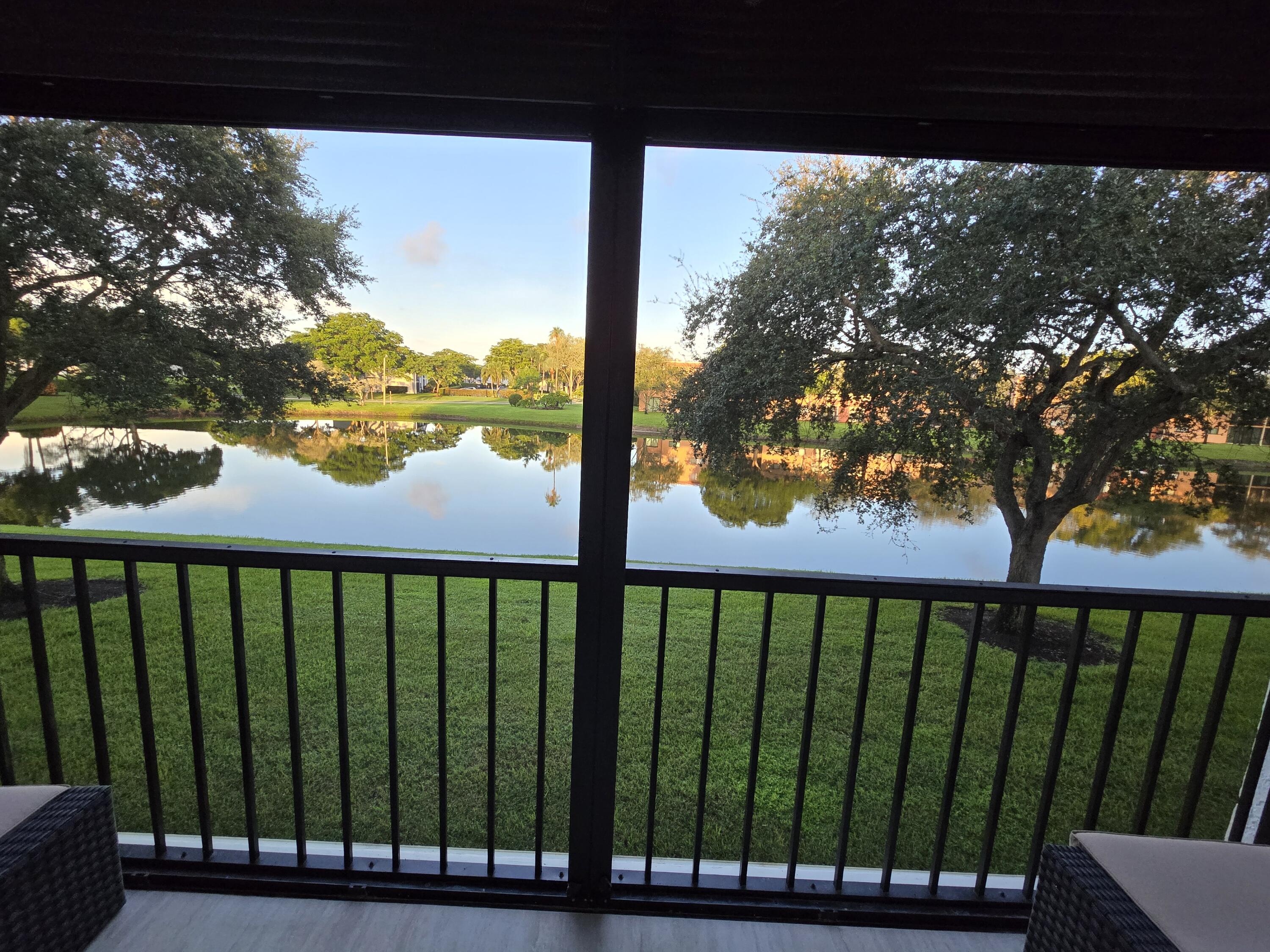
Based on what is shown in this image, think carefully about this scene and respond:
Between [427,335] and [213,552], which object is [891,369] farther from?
[213,552]

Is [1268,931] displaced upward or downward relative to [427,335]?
downward

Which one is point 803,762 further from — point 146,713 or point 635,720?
point 146,713

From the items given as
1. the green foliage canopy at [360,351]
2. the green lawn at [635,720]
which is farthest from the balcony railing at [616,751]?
the green lawn at [635,720]

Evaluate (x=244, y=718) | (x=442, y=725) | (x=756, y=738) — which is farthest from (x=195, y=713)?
(x=756, y=738)

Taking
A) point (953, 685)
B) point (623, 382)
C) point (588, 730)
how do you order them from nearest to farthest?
point (623, 382)
point (588, 730)
point (953, 685)

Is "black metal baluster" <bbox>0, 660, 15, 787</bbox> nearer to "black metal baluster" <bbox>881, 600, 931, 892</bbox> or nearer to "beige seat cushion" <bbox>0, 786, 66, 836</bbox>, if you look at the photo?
"beige seat cushion" <bbox>0, 786, 66, 836</bbox>

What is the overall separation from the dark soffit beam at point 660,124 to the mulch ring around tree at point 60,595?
7.24 ft

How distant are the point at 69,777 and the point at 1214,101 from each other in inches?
217

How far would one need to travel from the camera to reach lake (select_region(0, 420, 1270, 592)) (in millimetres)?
1814

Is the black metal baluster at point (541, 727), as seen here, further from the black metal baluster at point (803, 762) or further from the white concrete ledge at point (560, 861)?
the black metal baluster at point (803, 762)

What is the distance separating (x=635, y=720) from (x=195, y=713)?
2440mm

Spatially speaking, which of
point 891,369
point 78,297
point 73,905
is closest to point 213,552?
point 73,905

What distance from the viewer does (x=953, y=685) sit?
3.63 metres

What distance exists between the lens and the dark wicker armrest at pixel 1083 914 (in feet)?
3.30
